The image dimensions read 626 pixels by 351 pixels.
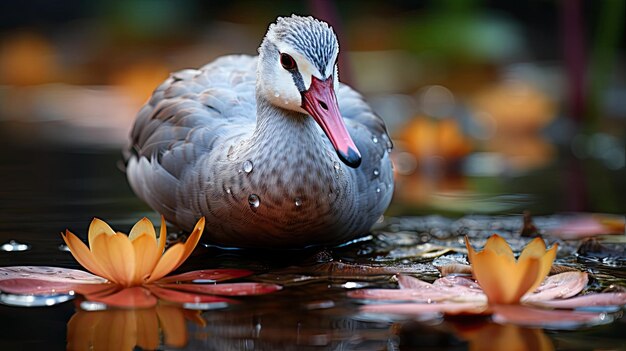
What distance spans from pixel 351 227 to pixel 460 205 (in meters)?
0.92

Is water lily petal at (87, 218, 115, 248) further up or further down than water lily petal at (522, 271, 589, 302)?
further up

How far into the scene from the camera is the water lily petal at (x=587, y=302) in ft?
8.04

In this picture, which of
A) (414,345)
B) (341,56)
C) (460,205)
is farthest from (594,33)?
(414,345)

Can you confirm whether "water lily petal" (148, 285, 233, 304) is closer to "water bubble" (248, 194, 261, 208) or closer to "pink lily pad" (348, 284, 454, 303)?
"pink lily pad" (348, 284, 454, 303)

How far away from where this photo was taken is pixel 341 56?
5254 millimetres

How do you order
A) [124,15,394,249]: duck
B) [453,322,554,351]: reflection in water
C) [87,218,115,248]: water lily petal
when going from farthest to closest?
1. [124,15,394,249]: duck
2. [87,218,115,248]: water lily petal
3. [453,322,554,351]: reflection in water

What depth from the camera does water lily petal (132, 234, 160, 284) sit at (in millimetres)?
2529

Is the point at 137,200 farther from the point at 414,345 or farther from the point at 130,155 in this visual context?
the point at 414,345

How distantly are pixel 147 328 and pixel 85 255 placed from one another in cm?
34

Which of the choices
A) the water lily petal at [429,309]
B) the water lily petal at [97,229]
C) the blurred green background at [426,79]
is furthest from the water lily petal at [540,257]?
the blurred green background at [426,79]

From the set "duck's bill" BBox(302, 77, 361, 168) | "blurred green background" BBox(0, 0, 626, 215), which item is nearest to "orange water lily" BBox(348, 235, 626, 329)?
"duck's bill" BBox(302, 77, 361, 168)

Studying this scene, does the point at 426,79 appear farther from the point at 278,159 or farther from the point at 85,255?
the point at 85,255

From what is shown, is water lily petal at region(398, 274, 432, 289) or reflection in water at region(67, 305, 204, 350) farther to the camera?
water lily petal at region(398, 274, 432, 289)

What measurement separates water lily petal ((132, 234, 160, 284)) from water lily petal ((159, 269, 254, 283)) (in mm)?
98
